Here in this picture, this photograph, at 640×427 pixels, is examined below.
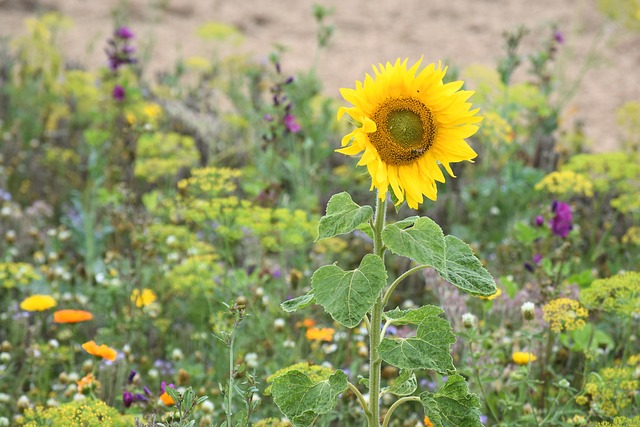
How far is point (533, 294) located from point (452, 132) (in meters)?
1.41

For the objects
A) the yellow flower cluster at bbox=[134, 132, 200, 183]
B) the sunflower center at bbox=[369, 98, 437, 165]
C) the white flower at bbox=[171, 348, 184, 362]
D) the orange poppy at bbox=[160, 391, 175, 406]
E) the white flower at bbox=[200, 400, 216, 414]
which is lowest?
the white flower at bbox=[171, 348, 184, 362]

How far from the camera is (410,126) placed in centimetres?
214

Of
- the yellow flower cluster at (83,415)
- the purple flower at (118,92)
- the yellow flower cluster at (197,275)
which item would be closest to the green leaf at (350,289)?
the yellow flower cluster at (83,415)

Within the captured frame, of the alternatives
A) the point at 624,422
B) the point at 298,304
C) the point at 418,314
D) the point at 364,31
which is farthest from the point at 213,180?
the point at 364,31

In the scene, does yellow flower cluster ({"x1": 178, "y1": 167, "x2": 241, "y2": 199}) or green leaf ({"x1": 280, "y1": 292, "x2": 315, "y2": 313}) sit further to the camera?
yellow flower cluster ({"x1": 178, "y1": 167, "x2": 241, "y2": 199})

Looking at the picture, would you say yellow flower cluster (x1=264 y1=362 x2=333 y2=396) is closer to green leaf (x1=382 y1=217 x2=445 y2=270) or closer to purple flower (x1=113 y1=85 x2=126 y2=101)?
green leaf (x1=382 y1=217 x2=445 y2=270)

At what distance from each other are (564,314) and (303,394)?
103 cm

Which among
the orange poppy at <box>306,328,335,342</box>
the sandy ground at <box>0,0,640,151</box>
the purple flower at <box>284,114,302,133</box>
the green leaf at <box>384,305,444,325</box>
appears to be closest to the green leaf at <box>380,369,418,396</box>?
the green leaf at <box>384,305,444,325</box>

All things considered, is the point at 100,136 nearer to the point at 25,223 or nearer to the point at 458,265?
the point at 25,223

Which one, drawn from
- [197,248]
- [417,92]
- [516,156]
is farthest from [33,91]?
[417,92]

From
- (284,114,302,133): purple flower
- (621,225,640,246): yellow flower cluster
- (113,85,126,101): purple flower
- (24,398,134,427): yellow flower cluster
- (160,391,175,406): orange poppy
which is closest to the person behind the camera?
(24,398,134,427): yellow flower cluster

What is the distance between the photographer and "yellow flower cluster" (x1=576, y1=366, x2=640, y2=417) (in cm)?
265

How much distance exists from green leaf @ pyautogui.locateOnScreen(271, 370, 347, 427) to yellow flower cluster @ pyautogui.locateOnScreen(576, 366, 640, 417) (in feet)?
3.03

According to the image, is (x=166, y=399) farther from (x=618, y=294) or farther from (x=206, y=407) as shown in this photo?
(x=618, y=294)
